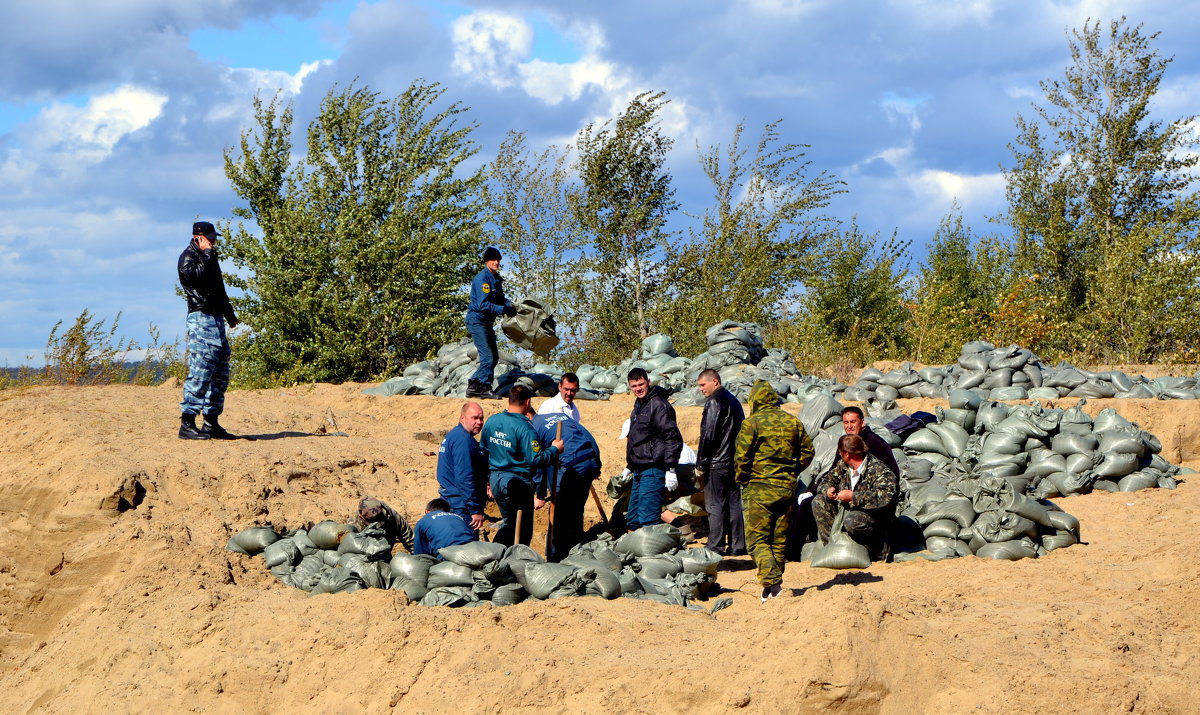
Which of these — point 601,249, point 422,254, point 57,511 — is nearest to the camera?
point 57,511

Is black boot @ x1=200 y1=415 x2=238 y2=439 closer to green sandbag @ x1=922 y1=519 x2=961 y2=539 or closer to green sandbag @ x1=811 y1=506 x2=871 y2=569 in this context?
green sandbag @ x1=811 y1=506 x2=871 y2=569

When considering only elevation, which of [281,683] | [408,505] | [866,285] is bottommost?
[281,683]

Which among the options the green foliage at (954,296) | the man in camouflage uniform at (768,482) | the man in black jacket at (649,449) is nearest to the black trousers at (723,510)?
the man in black jacket at (649,449)

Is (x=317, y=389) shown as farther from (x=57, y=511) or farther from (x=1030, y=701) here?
(x=1030, y=701)

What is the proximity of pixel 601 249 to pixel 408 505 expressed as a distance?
14587 millimetres

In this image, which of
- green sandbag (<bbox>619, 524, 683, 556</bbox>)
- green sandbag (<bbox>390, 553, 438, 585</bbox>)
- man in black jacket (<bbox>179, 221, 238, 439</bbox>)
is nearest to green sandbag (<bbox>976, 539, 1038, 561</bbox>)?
green sandbag (<bbox>619, 524, 683, 556</bbox>)

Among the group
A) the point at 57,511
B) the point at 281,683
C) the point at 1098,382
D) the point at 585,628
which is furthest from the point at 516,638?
the point at 1098,382

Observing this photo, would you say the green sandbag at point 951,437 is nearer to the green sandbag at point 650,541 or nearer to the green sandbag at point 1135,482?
the green sandbag at point 1135,482

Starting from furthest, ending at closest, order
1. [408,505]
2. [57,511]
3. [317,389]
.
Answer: [317,389]
[408,505]
[57,511]

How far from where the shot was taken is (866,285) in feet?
76.7

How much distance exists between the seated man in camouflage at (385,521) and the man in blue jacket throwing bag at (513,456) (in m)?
0.84

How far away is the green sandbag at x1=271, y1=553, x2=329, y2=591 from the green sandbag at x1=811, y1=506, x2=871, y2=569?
3813mm

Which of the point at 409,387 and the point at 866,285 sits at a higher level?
the point at 866,285

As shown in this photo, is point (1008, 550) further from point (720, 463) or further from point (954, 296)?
point (954, 296)
